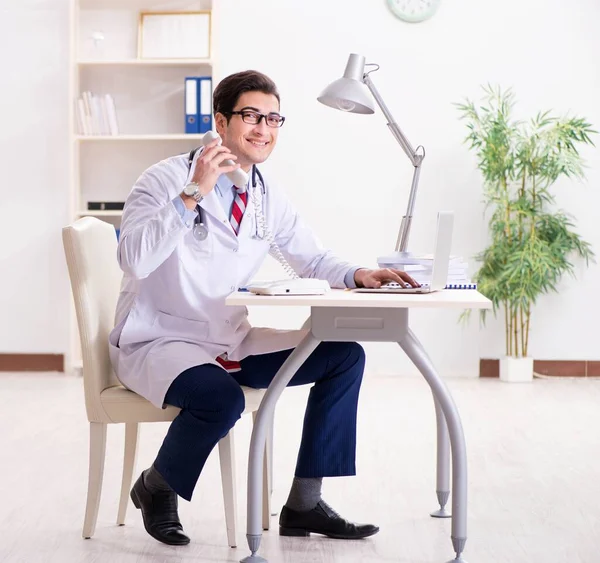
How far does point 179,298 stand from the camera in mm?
2303

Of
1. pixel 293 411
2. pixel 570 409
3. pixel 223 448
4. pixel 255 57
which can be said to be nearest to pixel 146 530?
pixel 223 448

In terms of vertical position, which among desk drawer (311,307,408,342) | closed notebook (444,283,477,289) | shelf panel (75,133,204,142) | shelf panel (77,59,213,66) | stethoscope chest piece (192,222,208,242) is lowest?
desk drawer (311,307,408,342)

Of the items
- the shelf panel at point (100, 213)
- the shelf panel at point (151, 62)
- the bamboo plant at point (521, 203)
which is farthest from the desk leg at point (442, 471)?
the shelf panel at point (151, 62)

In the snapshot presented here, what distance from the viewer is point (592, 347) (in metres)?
5.18

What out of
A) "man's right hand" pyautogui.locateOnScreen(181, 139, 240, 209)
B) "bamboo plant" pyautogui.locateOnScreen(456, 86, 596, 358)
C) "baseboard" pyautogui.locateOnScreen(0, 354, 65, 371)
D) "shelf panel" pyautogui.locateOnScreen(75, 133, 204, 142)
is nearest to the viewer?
"man's right hand" pyautogui.locateOnScreen(181, 139, 240, 209)

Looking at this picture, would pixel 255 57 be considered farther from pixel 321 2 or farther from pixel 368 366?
pixel 368 366

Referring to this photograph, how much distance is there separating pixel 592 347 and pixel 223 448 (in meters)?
3.44

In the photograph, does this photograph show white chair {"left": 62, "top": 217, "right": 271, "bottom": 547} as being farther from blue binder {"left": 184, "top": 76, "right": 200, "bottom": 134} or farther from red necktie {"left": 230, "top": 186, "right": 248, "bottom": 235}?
blue binder {"left": 184, "top": 76, "right": 200, "bottom": 134}

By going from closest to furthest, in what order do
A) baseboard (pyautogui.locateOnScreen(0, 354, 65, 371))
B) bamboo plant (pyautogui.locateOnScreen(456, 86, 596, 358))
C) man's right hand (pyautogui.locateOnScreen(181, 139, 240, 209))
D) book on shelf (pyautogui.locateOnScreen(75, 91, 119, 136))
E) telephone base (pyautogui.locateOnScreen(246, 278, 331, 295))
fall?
1. telephone base (pyautogui.locateOnScreen(246, 278, 331, 295))
2. man's right hand (pyautogui.locateOnScreen(181, 139, 240, 209))
3. bamboo plant (pyautogui.locateOnScreen(456, 86, 596, 358))
4. book on shelf (pyautogui.locateOnScreen(75, 91, 119, 136))
5. baseboard (pyautogui.locateOnScreen(0, 354, 65, 371))

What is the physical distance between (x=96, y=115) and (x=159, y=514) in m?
3.18

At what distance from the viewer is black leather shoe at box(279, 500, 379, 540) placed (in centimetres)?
240

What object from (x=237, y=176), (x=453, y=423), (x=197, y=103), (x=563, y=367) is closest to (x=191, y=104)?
(x=197, y=103)

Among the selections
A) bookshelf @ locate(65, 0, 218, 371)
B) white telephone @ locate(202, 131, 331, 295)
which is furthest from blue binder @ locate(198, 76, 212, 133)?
white telephone @ locate(202, 131, 331, 295)

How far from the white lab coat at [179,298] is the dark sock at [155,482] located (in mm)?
206
